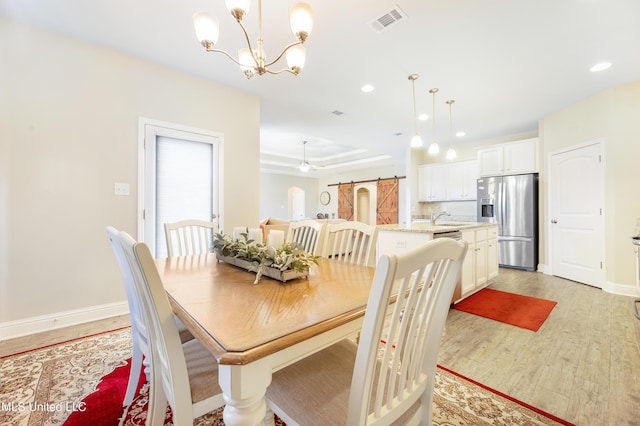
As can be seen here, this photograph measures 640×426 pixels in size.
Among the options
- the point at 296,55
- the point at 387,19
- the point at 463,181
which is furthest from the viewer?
the point at 463,181

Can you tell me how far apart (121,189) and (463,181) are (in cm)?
601

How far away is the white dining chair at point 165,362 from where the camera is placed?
28.9 inches

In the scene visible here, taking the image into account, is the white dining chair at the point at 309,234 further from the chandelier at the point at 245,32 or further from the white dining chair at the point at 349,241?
the chandelier at the point at 245,32

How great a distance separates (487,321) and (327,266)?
2.02m

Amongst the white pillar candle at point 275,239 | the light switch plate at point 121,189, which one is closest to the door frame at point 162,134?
the light switch plate at point 121,189

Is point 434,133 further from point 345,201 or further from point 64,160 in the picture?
point 64,160

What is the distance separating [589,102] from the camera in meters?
3.62

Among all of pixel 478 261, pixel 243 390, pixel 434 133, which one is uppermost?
A: pixel 434 133

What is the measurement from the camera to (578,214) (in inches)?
150

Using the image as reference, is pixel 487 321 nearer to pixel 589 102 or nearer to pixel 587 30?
pixel 587 30

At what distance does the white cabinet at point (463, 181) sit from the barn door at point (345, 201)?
3.99m

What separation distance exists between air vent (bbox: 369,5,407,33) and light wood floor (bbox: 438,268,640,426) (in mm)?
Answer: 2673

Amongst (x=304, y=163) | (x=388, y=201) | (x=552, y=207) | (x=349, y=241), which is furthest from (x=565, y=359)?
(x=388, y=201)

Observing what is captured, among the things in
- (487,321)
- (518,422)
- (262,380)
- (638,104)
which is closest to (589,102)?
(638,104)
